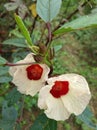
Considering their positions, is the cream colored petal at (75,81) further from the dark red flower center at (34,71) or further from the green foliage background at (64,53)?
the green foliage background at (64,53)

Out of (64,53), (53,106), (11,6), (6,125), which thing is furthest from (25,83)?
(64,53)

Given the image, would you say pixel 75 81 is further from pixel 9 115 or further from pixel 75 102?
pixel 9 115

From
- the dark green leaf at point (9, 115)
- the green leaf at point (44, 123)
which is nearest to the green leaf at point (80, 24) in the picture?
the green leaf at point (44, 123)

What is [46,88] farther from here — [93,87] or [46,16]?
[93,87]

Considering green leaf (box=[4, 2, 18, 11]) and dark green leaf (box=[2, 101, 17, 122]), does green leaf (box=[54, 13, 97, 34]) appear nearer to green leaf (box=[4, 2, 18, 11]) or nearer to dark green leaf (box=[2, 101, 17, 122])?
dark green leaf (box=[2, 101, 17, 122])

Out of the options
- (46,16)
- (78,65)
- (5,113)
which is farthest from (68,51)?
(46,16)
